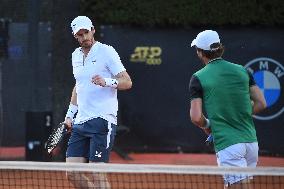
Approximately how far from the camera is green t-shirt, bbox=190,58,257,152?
14.0 ft

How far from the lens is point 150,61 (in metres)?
9.59

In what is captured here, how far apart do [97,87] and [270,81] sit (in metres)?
4.65

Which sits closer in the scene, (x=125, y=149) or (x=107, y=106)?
(x=107, y=106)

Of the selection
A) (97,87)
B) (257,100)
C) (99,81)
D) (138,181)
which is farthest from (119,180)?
(257,100)

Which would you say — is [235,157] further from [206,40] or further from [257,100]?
[206,40]

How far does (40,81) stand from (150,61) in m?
1.42

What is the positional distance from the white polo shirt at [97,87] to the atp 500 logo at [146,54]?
424cm

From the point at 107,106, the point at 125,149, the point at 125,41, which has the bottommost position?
the point at 125,149

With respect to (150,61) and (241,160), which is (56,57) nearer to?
(150,61)

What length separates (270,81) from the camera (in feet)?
30.9

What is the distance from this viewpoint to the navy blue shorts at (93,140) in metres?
5.17

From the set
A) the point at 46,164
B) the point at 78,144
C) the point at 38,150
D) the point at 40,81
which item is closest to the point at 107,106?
the point at 78,144

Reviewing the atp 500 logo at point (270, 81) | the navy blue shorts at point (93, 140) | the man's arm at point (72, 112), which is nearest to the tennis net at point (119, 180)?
the navy blue shorts at point (93, 140)

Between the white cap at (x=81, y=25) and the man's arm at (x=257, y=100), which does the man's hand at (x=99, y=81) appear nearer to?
the white cap at (x=81, y=25)
